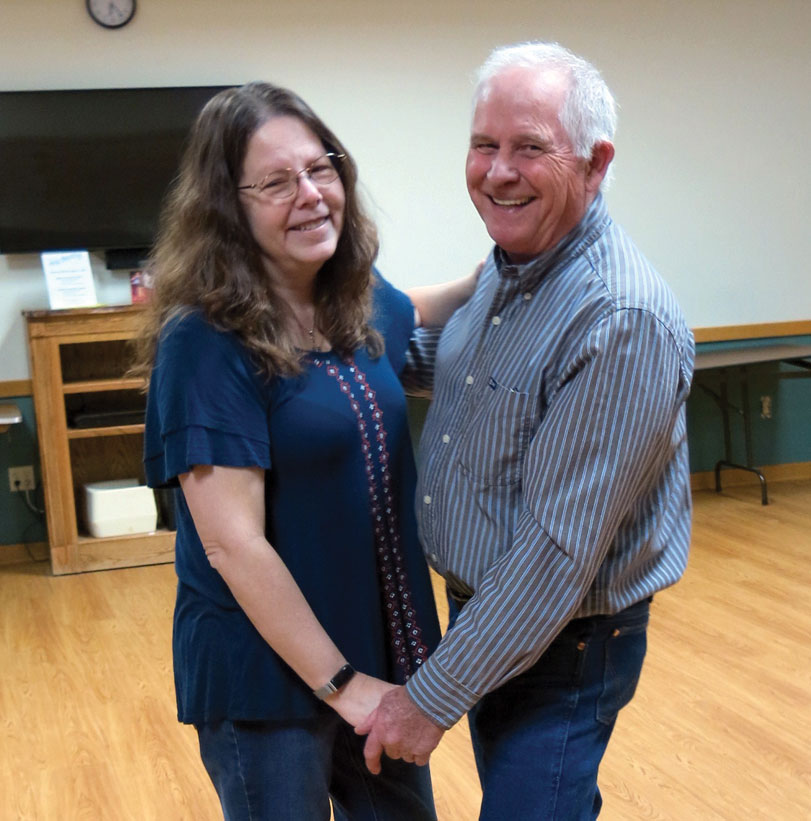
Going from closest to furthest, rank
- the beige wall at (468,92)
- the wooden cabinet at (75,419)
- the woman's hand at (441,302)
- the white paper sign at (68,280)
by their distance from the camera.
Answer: the woman's hand at (441,302), the wooden cabinet at (75,419), the white paper sign at (68,280), the beige wall at (468,92)

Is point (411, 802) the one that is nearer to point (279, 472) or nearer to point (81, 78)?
point (279, 472)

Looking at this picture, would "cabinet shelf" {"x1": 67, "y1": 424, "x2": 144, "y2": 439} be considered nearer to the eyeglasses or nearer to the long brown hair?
the long brown hair

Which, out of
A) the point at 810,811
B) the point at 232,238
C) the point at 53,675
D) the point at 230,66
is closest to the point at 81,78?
the point at 230,66

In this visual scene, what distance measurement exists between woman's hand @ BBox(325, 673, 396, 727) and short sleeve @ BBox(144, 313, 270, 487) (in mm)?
325

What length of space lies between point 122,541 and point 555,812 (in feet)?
12.0

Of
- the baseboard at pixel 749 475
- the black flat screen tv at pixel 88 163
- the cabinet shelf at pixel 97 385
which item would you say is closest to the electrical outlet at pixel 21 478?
the cabinet shelf at pixel 97 385

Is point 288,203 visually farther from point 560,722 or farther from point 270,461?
point 560,722

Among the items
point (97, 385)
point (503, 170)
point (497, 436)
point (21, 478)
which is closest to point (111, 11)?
point (97, 385)

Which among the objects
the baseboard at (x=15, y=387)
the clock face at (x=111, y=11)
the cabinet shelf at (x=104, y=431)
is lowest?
the cabinet shelf at (x=104, y=431)

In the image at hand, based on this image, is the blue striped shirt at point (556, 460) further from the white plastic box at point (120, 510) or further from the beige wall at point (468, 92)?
the beige wall at point (468, 92)

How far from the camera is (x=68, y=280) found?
15.7 ft

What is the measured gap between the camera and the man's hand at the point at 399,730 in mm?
1433

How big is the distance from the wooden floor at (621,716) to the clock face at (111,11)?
2.49m

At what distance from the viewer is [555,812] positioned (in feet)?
4.70
